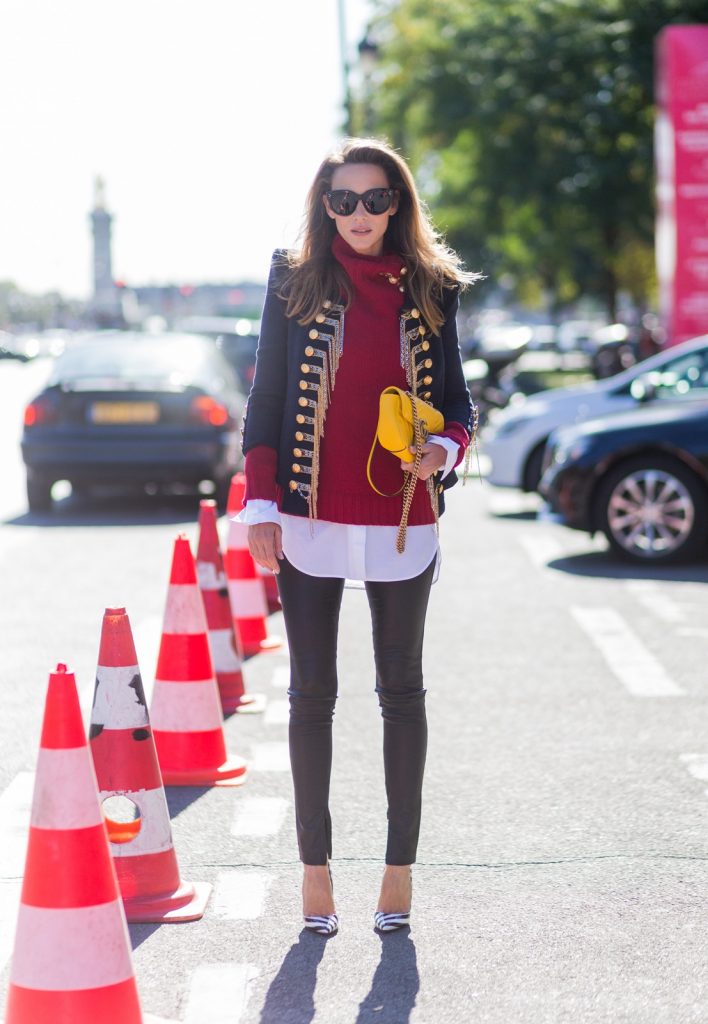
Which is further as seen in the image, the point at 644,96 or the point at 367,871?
the point at 644,96

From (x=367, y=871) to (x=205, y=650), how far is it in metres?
1.21

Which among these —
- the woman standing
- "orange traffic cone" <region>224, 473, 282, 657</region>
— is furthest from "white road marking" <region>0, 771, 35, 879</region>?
"orange traffic cone" <region>224, 473, 282, 657</region>

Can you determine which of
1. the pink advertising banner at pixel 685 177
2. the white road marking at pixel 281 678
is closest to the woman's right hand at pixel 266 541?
the white road marking at pixel 281 678

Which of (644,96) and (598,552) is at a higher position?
(644,96)

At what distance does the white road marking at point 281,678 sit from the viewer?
23.5 feet

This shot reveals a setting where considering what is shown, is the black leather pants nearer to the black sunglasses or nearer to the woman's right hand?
the woman's right hand

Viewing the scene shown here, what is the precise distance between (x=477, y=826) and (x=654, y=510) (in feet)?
19.9

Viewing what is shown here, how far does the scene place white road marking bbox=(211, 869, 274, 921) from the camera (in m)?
4.21

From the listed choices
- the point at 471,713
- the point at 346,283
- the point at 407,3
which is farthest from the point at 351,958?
the point at 407,3

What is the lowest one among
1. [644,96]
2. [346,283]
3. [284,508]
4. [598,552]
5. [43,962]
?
[598,552]

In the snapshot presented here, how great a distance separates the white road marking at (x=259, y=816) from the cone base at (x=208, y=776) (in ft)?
0.75

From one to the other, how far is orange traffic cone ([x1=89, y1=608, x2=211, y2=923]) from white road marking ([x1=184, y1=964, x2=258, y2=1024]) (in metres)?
0.38

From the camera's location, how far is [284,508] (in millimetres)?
4059

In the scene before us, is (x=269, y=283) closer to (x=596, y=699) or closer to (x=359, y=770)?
(x=359, y=770)
